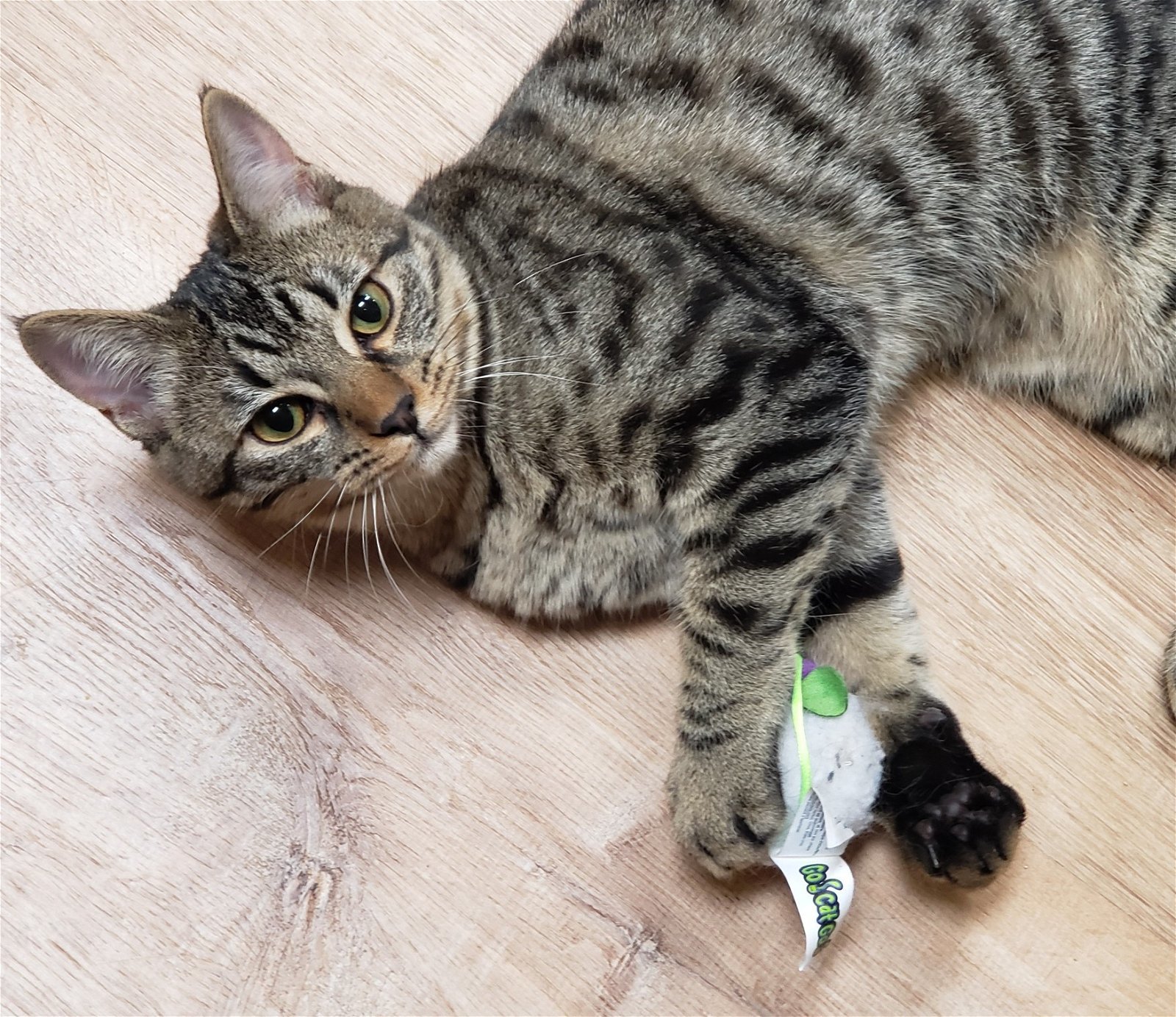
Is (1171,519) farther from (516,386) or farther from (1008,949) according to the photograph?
(516,386)

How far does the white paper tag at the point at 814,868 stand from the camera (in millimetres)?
1104

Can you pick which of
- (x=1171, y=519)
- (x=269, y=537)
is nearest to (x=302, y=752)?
(x=269, y=537)

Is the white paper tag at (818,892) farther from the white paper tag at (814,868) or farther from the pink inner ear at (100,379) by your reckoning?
the pink inner ear at (100,379)

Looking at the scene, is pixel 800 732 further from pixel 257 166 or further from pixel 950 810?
pixel 257 166

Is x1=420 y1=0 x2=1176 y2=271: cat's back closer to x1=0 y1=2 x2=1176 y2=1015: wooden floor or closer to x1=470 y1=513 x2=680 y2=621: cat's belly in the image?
x1=0 y1=2 x2=1176 y2=1015: wooden floor

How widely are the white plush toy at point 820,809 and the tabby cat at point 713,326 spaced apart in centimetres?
3

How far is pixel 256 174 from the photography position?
102 cm

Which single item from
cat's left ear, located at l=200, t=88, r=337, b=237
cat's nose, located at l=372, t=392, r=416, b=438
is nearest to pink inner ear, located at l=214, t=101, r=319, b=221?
cat's left ear, located at l=200, t=88, r=337, b=237

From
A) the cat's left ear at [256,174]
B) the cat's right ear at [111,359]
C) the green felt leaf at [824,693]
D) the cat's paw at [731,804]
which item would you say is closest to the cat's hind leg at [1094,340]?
the green felt leaf at [824,693]

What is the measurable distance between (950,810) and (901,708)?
138 mm

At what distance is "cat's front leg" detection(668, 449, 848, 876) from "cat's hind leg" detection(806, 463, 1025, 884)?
0.11 meters

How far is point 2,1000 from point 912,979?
47.4 inches

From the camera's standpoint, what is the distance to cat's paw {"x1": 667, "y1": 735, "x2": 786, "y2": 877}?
1.09 metres

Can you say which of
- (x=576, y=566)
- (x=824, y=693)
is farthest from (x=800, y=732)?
(x=576, y=566)
